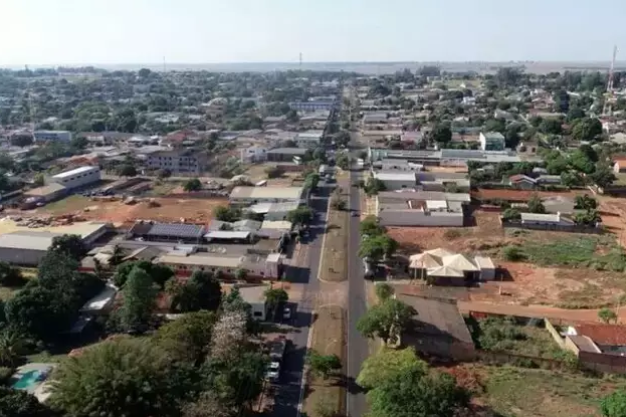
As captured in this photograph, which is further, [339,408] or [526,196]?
[526,196]

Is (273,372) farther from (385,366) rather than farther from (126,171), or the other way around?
(126,171)

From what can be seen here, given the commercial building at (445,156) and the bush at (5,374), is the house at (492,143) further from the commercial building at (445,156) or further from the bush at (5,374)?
the bush at (5,374)

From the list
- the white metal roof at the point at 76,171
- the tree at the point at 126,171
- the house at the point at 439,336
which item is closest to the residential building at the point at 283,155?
the tree at the point at 126,171

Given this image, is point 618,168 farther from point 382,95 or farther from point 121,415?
point 382,95

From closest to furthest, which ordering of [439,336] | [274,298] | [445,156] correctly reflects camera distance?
[439,336] < [274,298] < [445,156]

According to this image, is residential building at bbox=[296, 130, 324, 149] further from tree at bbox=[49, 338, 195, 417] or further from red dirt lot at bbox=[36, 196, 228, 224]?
tree at bbox=[49, 338, 195, 417]

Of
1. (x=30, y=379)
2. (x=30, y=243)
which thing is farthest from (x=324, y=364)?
(x=30, y=243)

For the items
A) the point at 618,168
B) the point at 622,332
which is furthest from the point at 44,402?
the point at 618,168
